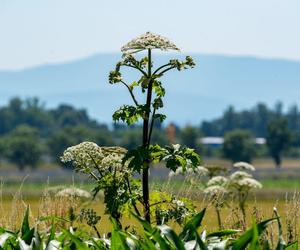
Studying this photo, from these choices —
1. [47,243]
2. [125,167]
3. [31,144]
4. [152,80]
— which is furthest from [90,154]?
[31,144]

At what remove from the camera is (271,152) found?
594 ft

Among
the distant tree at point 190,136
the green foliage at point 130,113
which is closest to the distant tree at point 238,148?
the distant tree at point 190,136

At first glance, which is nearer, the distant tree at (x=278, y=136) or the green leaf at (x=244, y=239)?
the green leaf at (x=244, y=239)

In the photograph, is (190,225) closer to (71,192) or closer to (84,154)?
(84,154)

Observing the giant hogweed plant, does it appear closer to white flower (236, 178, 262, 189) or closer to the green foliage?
the green foliage

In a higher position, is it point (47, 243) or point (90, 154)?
point (90, 154)

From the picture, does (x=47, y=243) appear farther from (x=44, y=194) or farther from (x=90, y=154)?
A: (x=44, y=194)

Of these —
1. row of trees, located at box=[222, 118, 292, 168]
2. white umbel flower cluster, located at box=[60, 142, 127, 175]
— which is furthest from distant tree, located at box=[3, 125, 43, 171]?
white umbel flower cluster, located at box=[60, 142, 127, 175]

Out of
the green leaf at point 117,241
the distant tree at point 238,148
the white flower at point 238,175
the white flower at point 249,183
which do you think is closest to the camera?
the green leaf at point 117,241

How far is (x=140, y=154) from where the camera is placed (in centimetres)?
938

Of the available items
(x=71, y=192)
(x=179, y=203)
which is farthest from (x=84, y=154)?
(x=71, y=192)

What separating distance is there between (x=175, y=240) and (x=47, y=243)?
1136 mm

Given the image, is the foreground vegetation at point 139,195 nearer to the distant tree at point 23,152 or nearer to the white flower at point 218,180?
the white flower at point 218,180

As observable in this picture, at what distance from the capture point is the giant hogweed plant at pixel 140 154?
928 cm
